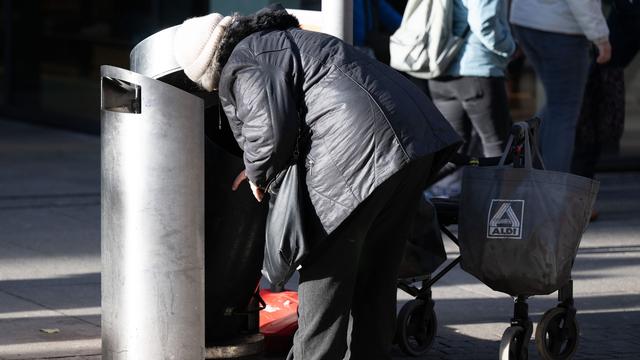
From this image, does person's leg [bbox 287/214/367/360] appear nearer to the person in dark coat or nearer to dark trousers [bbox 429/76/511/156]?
the person in dark coat

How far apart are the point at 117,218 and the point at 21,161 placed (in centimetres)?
618

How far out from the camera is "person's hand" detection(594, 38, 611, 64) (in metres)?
7.90

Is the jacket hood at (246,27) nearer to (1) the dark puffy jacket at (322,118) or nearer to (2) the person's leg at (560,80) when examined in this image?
(1) the dark puffy jacket at (322,118)

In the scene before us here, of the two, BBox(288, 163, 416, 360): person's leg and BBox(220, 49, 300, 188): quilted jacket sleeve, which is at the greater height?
BBox(220, 49, 300, 188): quilted jacket sleeve

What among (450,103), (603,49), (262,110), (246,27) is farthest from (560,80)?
(262,110)

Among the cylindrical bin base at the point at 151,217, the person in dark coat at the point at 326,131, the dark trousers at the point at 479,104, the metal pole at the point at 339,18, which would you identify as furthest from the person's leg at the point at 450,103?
the cylindrical bin base at the point at 151,217

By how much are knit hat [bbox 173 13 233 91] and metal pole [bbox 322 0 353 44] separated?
3.24 ft

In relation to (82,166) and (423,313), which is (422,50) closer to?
(423,313)

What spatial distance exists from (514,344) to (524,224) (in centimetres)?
52

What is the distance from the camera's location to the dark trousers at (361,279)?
15.0 feet

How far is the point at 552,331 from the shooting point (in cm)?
555

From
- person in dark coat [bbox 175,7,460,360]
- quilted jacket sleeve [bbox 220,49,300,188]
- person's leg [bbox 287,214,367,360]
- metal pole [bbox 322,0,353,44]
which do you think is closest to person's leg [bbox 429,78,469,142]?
metal pole [bbox 322,0,353,44]

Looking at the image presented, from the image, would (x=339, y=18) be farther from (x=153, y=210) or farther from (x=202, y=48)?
(x=153, y=210)

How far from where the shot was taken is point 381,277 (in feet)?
15.9
